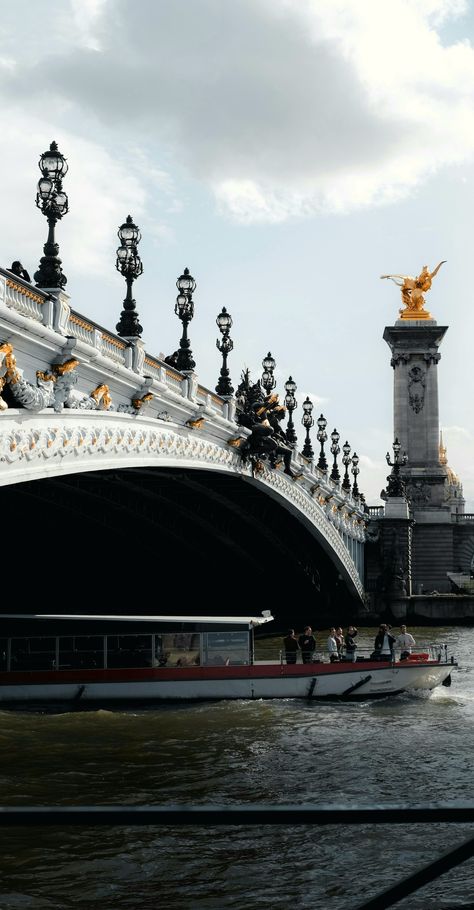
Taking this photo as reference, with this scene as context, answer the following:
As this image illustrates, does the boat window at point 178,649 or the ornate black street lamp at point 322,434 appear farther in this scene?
the ornate black street lamp at point 322,434

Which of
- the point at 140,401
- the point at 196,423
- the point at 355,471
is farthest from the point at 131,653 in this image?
the point at 355,471

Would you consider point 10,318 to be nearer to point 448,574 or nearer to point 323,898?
point 323,898

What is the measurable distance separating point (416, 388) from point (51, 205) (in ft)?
284

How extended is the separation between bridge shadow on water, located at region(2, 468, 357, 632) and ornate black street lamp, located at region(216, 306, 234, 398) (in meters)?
2.99

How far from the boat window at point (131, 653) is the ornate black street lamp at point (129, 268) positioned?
29.5 ft

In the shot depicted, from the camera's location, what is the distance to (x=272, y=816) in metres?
3.41

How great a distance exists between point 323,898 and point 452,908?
9.35 meters

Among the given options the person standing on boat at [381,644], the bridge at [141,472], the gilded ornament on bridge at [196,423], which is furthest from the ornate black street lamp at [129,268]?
the person standing on boat at [381,644]

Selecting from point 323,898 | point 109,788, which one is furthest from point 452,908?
point 109,788

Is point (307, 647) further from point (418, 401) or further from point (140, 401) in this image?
point (418, 401)

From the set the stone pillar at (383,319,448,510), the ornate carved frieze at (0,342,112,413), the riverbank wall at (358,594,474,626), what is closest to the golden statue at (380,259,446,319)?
the stone pillar at (383,319,448,510)

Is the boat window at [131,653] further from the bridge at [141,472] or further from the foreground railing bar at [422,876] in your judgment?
the foreground railing bar at [422,876]

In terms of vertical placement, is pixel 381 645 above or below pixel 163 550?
below

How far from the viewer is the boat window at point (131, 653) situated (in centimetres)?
3064
